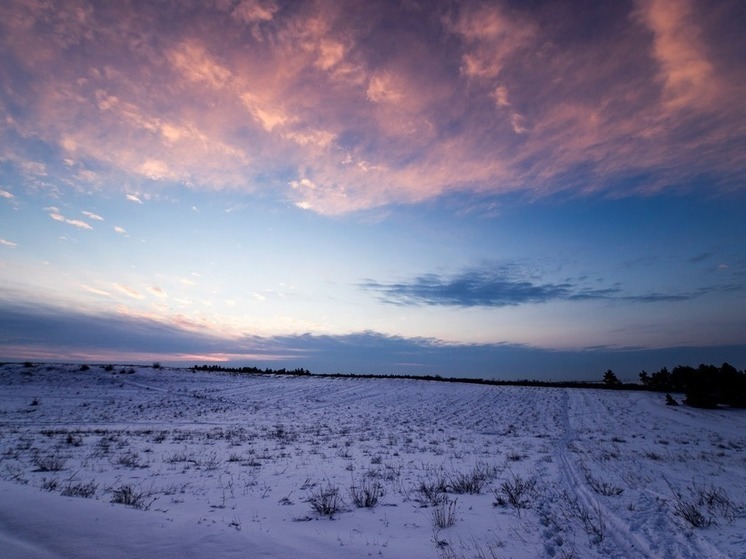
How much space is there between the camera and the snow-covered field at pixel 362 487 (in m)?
4.14

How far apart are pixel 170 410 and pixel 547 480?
958 inches

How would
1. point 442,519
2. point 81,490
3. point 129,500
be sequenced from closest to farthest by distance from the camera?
point 442,519 < point 129,500 < point 81,490

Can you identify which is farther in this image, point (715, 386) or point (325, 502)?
point (715, 386)

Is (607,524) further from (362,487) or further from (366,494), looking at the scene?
(362,487)

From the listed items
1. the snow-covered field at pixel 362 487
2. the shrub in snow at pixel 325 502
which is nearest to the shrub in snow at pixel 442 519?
the snow-covered field at pixel 362 487

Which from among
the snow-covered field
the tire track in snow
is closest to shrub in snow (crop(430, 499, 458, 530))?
the snow-covered field

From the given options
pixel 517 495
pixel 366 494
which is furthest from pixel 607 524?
pixel 366 494

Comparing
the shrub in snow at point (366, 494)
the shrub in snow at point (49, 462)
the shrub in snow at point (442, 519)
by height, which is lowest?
the shrub in snow at point (49, 462)

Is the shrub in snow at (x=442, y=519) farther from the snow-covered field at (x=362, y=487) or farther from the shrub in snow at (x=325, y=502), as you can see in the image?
the shrub in snow at (x=325, y=502)

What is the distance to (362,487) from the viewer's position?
24.7 ft

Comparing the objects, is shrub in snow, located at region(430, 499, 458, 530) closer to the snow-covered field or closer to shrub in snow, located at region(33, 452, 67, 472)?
the snow-covered field

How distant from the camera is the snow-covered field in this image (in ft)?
13.6

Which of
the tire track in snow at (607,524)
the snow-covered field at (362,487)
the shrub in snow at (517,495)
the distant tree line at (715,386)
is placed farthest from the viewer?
the distant tree line at (715,386)

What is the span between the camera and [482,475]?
872cm
